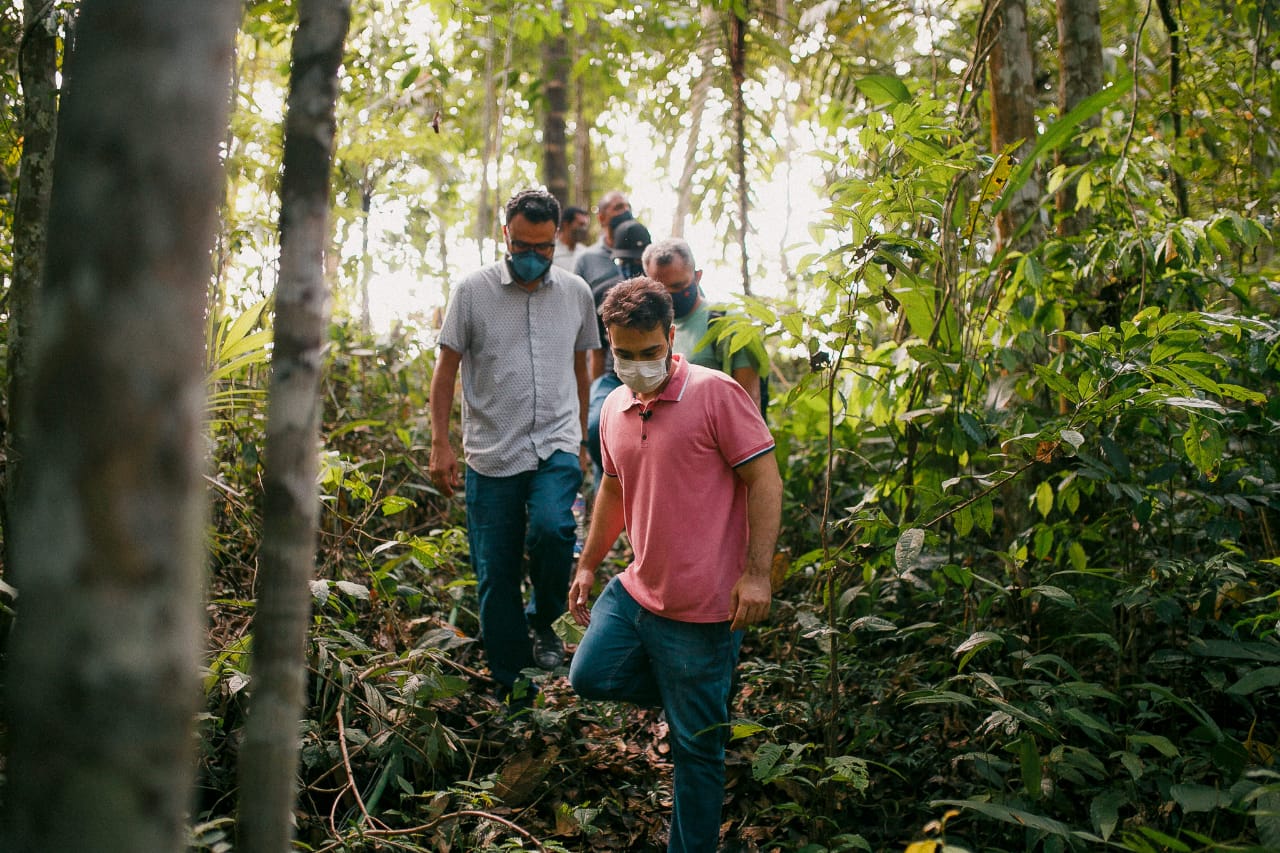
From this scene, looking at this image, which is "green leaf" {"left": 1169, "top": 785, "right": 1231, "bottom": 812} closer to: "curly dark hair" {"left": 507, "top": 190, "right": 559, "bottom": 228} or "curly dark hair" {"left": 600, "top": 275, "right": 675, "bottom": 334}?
"curly dark hair" {"left": 600, "top": 275, "right": 675, "bottom": 334}

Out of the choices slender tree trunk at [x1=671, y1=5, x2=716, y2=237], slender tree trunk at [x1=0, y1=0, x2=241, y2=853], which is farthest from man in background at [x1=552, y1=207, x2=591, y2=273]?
slender tree trunk at [x1=0, y1=0, x2=241, y2=853]

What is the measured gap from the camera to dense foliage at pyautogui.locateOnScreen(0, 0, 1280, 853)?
9.90 feet

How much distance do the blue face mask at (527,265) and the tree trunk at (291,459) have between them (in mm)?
2990

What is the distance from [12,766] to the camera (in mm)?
1133

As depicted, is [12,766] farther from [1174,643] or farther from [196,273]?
[1174,643]

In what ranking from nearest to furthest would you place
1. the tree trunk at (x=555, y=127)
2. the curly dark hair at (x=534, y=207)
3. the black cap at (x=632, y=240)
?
→ the curly dark hair at (x=534, y=207), the black cap at (x=632, y=240), the tree trunk at (x=555, y=127)

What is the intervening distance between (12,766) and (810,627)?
277cm

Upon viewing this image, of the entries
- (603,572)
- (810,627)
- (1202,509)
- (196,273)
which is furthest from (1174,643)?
(196,273)

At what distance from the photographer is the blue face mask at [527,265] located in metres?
4.49

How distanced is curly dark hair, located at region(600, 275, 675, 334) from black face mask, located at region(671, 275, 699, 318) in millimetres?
1610

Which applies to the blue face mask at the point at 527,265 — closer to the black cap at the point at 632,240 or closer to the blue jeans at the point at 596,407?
the blue jeans at the point at 596,407

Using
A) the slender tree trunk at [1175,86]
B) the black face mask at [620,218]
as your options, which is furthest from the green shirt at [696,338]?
the slender tree trunk at [1175,86]

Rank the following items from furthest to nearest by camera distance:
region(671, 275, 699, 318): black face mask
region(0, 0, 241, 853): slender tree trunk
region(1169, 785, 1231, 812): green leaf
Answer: region(671, 275, 699, 318): black face mask, region(1169, 785, 1231, 812): green leaf, region(0, 0, 241, 853): slender tree trunk

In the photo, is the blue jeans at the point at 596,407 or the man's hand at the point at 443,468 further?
the blue jeans at the point at 596,407
